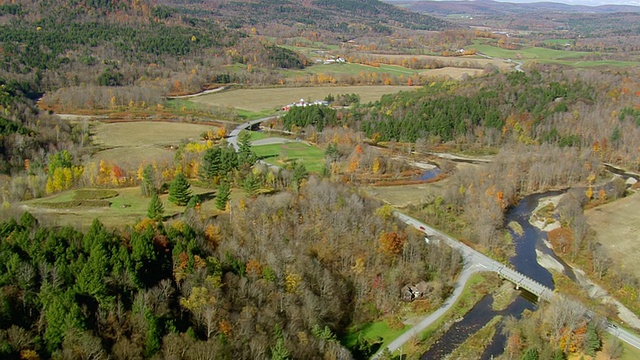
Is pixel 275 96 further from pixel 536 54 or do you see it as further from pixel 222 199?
pixel 536 54

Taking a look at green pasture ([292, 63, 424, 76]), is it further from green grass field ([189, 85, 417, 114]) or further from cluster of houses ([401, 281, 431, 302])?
cluster of houses ([401, 281, 431, 302])

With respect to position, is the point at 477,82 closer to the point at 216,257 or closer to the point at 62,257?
the point at 216,257

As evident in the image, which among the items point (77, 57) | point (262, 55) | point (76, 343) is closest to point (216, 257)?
point (76, 343)

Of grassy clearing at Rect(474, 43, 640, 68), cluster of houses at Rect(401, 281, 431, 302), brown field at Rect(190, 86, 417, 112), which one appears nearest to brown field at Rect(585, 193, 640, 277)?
cluster of houses at Rect(401, 281, 431, 302)

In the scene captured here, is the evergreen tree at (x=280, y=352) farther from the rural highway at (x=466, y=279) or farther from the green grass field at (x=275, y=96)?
the green grass field at (x=275, y=96)

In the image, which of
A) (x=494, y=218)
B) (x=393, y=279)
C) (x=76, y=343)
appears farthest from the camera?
(x=494, y=218)

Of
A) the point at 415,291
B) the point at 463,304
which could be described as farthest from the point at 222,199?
the point at 463,304

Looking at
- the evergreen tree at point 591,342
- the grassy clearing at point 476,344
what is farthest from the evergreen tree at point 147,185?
the evergreen tree at point 591,342
